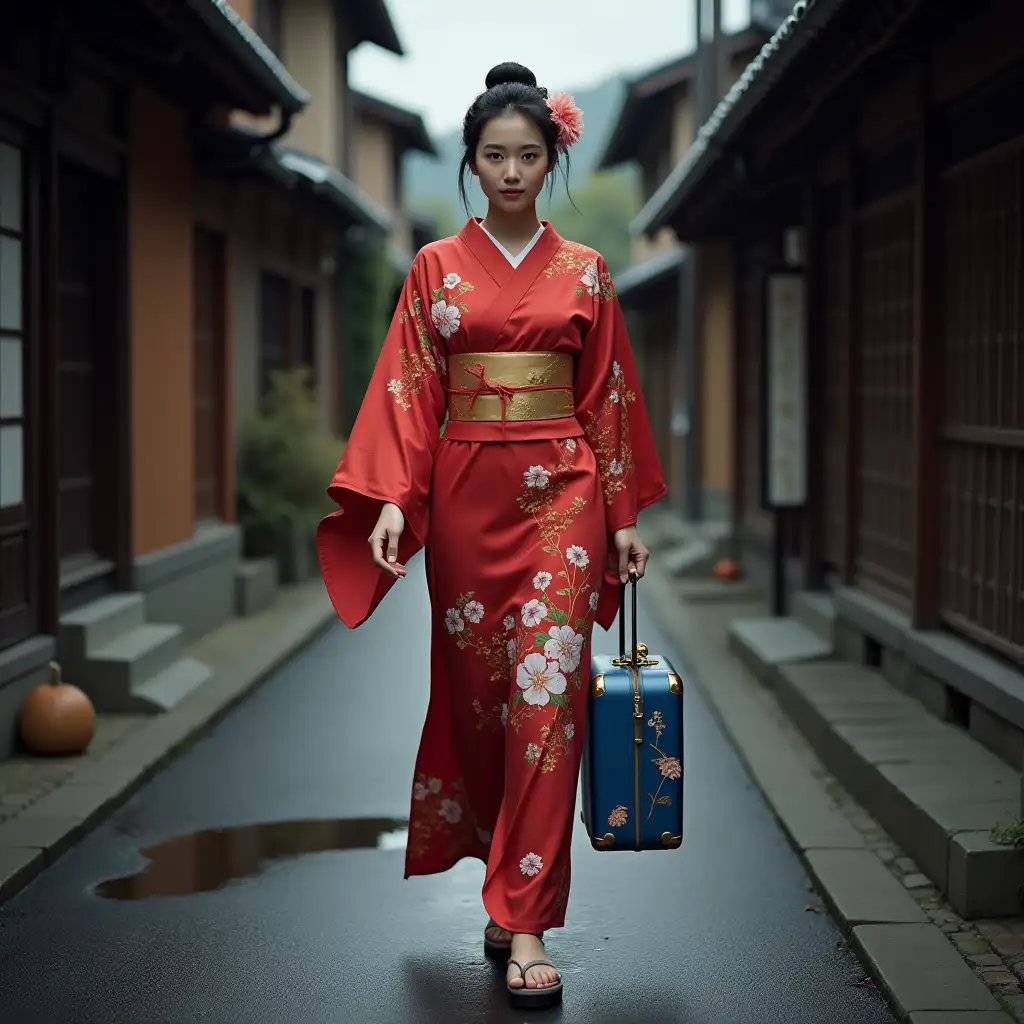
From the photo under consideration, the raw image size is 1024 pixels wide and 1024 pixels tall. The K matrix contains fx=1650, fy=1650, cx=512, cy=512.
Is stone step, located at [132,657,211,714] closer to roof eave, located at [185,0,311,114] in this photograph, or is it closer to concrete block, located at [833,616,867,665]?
roof eave, located at [185,0,311,114]

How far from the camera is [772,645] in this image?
923 centimetres

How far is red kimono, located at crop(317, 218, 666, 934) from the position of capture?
4.22 m

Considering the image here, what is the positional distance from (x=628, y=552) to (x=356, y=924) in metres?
1.35

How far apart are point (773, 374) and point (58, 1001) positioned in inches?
303

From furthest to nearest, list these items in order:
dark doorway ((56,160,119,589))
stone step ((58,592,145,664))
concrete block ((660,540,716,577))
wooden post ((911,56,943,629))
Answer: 1. concrete block ((660,540,716,577))
2. dark doorway ((56,160,119,589))
3. stone step ((58,592,145,664))
4. wooden post ((911,56,943,629))

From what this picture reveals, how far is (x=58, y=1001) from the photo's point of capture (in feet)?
13.6

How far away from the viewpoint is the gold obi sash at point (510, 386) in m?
4.34

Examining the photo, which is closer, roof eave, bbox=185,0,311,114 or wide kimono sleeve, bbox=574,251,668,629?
wide kimono sleeve, bbox=574,251,668,629

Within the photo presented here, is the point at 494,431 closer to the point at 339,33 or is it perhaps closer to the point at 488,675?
the point at 488,675

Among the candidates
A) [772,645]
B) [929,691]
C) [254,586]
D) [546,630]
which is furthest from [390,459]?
[254,586]

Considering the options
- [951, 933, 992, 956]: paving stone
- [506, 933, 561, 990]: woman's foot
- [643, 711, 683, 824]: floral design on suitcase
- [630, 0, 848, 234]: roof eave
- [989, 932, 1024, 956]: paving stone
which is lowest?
[951, 933, 992, 956]: paving stone

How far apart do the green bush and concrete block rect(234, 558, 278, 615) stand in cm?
60

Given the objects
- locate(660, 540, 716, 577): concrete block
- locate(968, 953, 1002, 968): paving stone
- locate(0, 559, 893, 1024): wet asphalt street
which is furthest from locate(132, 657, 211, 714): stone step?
locate(660, 540, 716, 577): concrete block

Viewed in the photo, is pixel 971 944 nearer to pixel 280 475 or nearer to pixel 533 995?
pixel 533 995
